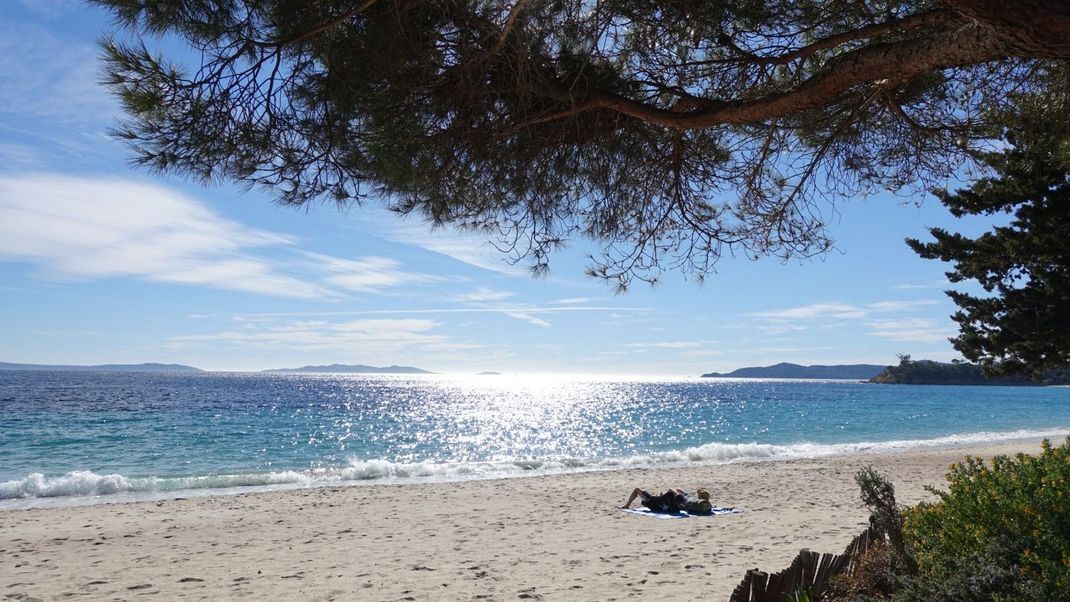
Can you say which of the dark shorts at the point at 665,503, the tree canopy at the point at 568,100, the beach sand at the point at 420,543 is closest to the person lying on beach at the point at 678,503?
the dark shorts at the point at 665,503

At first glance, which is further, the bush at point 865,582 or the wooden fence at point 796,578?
the bush at point 865,582

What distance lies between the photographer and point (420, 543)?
8.70 meters

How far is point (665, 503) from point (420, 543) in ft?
11.9

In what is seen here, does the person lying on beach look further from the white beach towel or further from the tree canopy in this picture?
the tree canopy

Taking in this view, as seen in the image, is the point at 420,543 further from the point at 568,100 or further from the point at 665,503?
the point at 568,100

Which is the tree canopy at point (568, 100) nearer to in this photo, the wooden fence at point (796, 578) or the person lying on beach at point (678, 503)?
the wooden fence at point (796, 578)

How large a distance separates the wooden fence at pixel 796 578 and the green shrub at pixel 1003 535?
0.42 meters

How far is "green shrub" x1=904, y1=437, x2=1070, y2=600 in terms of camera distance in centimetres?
265

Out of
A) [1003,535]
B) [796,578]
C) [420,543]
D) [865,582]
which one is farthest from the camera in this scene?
[420,543]

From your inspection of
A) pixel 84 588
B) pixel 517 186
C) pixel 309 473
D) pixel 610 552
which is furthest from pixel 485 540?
pixel 309 473

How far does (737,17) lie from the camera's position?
13.6 feet

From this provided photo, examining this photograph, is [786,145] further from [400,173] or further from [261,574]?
[261,574]

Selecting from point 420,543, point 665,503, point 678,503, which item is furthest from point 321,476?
point 678,503

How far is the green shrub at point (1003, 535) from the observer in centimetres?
265
